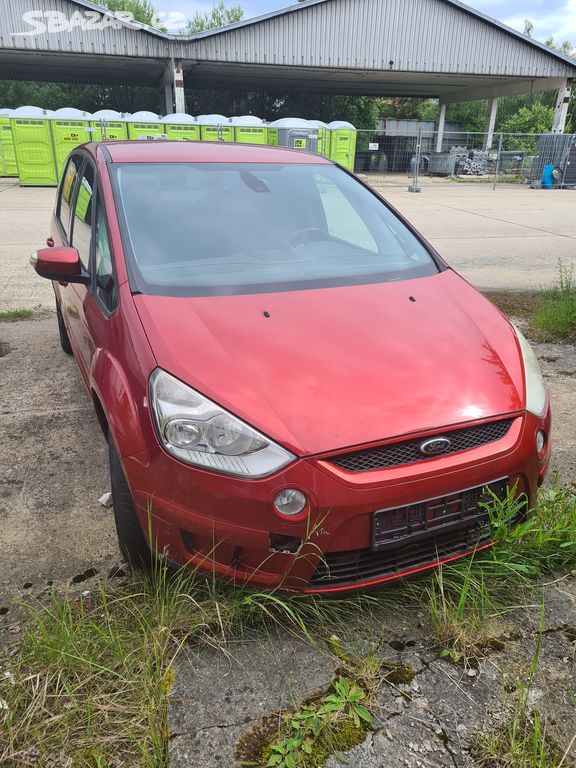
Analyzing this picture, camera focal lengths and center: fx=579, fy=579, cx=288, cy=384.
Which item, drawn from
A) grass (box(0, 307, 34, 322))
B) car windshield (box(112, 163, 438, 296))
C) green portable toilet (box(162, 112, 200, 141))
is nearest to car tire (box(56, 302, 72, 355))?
grass (box(0, 307, 34, 322))

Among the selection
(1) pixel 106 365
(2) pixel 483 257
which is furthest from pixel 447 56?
(1) pixel 106 365

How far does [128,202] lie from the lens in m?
2.71

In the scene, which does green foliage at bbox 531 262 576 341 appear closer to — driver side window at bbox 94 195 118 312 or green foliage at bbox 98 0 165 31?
driver side window at bbox 94 195 118 312

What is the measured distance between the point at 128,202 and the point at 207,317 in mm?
901

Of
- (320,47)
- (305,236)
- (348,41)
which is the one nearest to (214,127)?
(320,47)

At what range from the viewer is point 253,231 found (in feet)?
9.45

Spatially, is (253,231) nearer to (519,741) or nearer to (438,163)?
(519,741)

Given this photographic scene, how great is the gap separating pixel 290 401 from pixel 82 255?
1.81 meters

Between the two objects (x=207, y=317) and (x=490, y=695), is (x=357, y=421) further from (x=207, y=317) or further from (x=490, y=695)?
(x=490, y=695)

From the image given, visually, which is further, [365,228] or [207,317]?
[365,228]

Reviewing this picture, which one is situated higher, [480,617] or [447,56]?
[447,56]

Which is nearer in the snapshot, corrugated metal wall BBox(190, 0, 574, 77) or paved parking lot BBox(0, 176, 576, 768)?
paved parking lot BBox(0, 176, 576, 768)

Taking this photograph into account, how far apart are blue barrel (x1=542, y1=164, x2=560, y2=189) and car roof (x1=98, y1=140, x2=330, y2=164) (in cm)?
2170

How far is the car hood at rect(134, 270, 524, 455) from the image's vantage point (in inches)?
71.9
